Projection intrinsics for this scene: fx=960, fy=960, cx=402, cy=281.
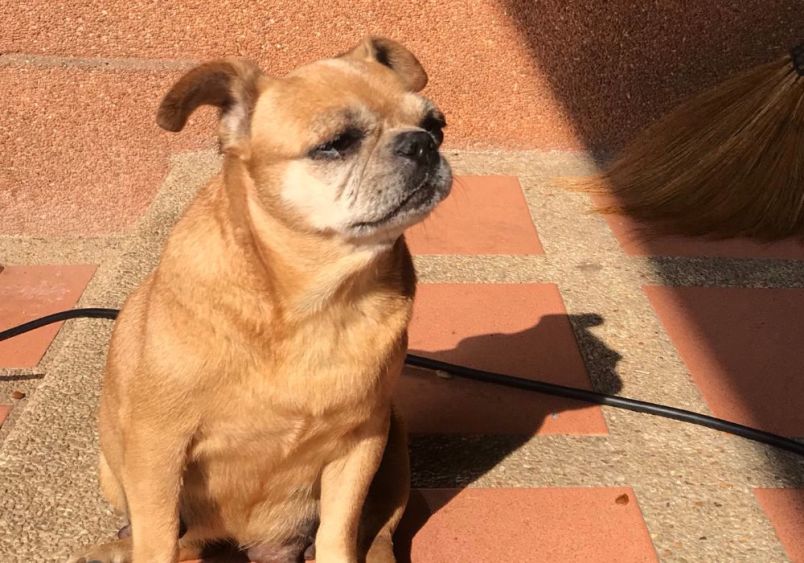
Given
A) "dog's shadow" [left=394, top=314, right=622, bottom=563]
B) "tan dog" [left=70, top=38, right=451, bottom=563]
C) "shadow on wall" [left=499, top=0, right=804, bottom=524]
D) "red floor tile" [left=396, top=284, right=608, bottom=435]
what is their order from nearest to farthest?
"tan dog" [left=70, top=38, right=451, bottom=563]
"dog's shadow" [left=394, top=314, right=622, bottom=563]
"red floor tile" [left=396, top=284, right=608, bottom=435]
"shadow on wall" [left=499, top=0, right=804, bottom=524]

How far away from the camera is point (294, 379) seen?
193 centimetres

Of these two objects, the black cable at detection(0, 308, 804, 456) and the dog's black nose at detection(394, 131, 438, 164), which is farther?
the black cable at detection(0, 308, 804, 456)

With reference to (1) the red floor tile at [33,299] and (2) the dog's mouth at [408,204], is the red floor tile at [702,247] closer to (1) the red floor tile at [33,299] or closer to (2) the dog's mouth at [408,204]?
(2) the dog's mouth at [408,204]

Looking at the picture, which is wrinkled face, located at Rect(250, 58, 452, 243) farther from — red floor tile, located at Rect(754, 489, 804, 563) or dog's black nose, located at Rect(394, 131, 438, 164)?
red floor tile, located at Rect(754, 489, 804, 563)

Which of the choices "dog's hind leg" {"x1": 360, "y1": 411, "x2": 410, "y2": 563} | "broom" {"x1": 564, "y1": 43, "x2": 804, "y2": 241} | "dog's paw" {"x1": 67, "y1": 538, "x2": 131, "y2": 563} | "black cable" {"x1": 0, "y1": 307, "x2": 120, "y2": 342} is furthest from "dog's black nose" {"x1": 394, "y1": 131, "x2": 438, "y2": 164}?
"broom" {"x1": 564, "y1": 43, "x2": 804, "y2": 241}

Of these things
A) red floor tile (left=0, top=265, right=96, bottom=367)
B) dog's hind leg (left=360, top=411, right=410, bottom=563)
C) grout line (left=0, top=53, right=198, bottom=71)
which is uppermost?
dog's hind leg (left=360, top=411, right=410, bottom=563)

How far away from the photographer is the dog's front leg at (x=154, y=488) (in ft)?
6.26

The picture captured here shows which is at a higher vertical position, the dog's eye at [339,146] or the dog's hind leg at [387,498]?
the dog's eye at [339,146]

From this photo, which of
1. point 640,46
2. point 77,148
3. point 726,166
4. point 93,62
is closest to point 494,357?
point 726,166

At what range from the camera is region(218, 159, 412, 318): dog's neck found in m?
1.97

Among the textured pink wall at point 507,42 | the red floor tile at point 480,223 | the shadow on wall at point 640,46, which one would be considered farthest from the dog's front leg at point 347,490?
the shadow on wall at point 640,46

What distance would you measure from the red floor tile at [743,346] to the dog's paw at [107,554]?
1643 millimetres

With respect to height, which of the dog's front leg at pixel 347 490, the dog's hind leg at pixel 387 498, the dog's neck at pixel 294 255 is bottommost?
the dog's hind leg at pixel 387 498

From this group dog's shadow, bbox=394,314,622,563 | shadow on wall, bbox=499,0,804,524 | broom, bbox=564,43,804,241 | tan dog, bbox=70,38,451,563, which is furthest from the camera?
shadow on wall, bbox=499,0,804,524
